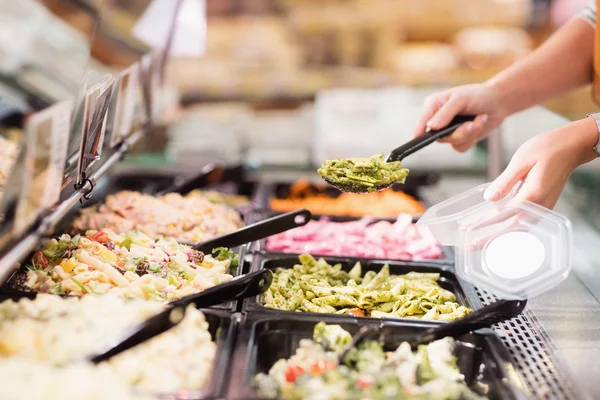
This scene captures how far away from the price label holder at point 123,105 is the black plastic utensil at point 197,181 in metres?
0.54

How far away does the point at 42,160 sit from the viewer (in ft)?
4.94

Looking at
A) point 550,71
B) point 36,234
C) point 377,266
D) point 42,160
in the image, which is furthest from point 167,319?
point 550,71

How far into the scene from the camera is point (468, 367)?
5.99ft

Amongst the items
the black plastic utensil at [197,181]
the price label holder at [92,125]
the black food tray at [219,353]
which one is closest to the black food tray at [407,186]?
the black plastic utensil at [197,181]

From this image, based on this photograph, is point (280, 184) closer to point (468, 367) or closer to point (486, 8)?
point (468, 367)

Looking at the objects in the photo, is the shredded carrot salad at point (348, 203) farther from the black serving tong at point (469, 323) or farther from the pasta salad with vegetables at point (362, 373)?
the pasta salad with vegetables at point (362, 373)

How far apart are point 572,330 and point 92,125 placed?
5.94 feet

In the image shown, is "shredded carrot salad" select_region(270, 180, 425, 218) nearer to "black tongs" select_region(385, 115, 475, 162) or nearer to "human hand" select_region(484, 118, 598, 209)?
"black tongs" select_region(385, 115, 475, 162)

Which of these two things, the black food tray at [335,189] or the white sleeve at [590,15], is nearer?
the white sleeve at [590,15]

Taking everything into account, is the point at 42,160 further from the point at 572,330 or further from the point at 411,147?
the point at 572,330

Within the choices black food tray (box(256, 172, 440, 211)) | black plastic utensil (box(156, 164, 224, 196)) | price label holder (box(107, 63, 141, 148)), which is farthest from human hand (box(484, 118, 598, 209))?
black plastic utensil (box(156, 164, 224, 196))

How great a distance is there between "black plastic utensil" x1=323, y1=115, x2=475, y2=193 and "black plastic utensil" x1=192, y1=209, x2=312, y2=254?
0.18 metres

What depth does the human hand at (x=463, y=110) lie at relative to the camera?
8.18ft

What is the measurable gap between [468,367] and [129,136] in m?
1.97
